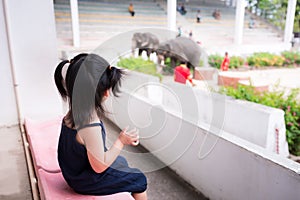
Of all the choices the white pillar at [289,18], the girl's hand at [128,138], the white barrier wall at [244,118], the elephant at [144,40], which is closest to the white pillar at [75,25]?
the elephant at [144,40]

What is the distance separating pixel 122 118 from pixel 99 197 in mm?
2107

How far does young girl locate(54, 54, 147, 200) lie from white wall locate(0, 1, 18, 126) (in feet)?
5.59

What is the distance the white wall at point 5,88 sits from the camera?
285 centimetres

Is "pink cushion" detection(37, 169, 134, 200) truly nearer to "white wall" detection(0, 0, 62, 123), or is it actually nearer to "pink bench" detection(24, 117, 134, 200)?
"pink bench" detection(24, 117, 134, 200)

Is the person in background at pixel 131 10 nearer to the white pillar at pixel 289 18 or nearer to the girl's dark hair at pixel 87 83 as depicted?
the white pillar at pixel 289 18

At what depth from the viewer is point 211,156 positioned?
8.29 feet

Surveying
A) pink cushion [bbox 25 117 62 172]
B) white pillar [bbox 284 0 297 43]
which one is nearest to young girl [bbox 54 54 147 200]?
pink cushion [bbox 25 117 62 172]

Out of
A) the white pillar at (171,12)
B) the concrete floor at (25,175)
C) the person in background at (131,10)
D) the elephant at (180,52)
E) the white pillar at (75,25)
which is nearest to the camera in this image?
the concrete floor at (25,175)

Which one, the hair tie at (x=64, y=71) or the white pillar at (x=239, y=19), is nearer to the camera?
the hair tie at (x=64, y=71)

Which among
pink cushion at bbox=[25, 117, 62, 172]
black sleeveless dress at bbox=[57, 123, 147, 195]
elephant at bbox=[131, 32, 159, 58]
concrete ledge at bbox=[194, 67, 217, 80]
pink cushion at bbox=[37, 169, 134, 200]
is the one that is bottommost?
concrete ledge at bbox=[194, 67, 217, 80]

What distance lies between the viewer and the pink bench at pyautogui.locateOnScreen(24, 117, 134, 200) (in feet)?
5.47

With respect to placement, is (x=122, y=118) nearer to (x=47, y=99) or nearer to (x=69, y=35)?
(x=47, y=99)

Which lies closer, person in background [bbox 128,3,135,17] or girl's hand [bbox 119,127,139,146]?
girl's hand [bbox 119,127,139,146]

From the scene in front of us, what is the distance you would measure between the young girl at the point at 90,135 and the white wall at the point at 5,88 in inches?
67.1
